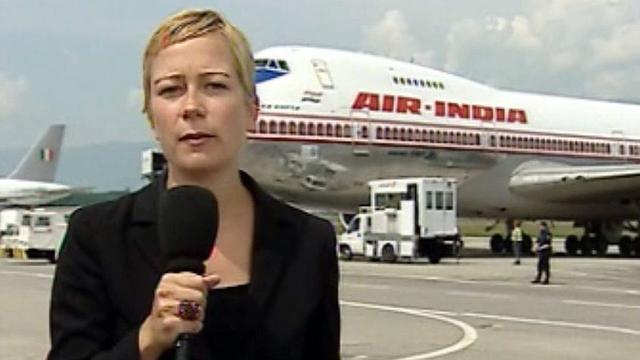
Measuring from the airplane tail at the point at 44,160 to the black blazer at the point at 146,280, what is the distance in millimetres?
78039

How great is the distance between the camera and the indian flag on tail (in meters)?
79.7

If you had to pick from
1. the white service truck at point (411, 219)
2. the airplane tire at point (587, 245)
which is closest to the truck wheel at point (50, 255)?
the white service truck at point (411, 219)

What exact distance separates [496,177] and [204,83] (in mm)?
36992

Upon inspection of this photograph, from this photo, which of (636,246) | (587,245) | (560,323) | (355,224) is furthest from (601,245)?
(560,323)

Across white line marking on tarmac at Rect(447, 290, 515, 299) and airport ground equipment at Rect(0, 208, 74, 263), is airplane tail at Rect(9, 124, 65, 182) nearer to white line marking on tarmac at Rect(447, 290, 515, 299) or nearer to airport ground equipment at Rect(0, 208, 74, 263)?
airport ground equipment at Rect(0, 208, 74, 263)

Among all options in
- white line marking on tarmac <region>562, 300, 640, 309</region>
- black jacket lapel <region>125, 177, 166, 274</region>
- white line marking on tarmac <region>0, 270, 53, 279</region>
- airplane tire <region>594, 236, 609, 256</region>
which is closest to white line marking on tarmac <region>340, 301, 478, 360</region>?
white line marking on tarmac <region>562, 300, 640, 309</region>

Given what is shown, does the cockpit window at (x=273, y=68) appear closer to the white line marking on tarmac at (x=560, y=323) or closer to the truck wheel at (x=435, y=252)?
the truck wheel at (x=435, y=252)

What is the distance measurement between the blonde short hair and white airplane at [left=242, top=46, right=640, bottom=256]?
28.8 metres

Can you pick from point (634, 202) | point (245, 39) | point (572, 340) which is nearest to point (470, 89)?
point (634, 202)

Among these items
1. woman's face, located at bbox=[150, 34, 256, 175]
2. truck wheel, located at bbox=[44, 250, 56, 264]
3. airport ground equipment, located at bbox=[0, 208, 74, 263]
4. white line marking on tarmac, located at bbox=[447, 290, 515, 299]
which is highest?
airport ground equipment, located at bbox=[0, 208, 74, 263]

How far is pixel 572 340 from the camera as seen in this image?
48.3 ft

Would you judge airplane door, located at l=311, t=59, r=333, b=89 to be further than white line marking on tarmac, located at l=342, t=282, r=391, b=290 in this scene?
Yes

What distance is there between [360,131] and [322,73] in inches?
77.7

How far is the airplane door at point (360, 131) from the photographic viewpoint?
115 feet
